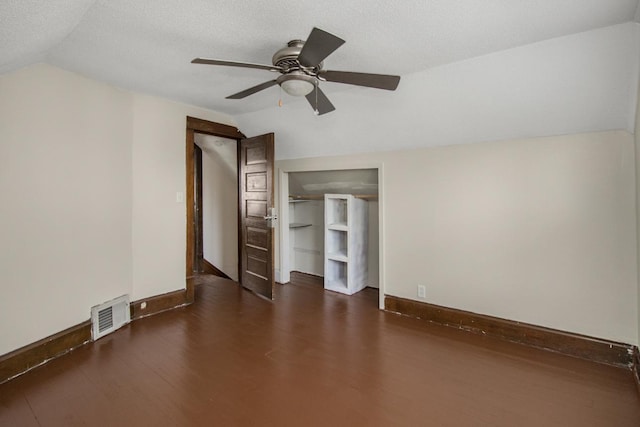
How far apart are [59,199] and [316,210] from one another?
313 centimetres

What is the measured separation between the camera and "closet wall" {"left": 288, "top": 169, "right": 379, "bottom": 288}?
4.10 meters

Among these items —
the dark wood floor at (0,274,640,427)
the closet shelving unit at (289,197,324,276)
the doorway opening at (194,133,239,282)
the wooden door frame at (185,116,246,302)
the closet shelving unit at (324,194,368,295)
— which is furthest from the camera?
the closet shelving unit at (289,197,324,276)

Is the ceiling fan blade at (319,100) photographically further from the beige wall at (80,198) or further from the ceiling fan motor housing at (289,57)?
the beige wall at (80,198)

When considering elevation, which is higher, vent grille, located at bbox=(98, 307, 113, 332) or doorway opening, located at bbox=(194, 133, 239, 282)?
doorway opening, located at bbox=(194, 133, 239, 282)

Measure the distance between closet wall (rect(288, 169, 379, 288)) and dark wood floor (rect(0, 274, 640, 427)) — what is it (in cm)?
155

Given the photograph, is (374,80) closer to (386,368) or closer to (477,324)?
(386,368)

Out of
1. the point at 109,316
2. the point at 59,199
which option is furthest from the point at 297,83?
the point at 109,316

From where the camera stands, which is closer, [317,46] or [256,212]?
[317,46]

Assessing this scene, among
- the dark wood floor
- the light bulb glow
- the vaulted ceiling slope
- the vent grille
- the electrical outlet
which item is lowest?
the dark wood floor

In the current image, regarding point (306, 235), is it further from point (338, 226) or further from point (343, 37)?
point (343, 37)

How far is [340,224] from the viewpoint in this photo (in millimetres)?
4152

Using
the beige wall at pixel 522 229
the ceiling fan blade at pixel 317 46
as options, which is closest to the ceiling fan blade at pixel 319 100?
the ceiling fan blade at pixel 317 46

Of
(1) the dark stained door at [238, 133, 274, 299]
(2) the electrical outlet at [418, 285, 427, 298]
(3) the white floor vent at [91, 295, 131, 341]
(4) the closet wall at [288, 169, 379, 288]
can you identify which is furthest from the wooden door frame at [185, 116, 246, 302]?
(2) the electrical outlet at [418, 285, 427, 298]

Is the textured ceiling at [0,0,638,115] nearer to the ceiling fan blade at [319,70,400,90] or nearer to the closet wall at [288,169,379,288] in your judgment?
the ceiling fan blade at [319,70,400,90]
